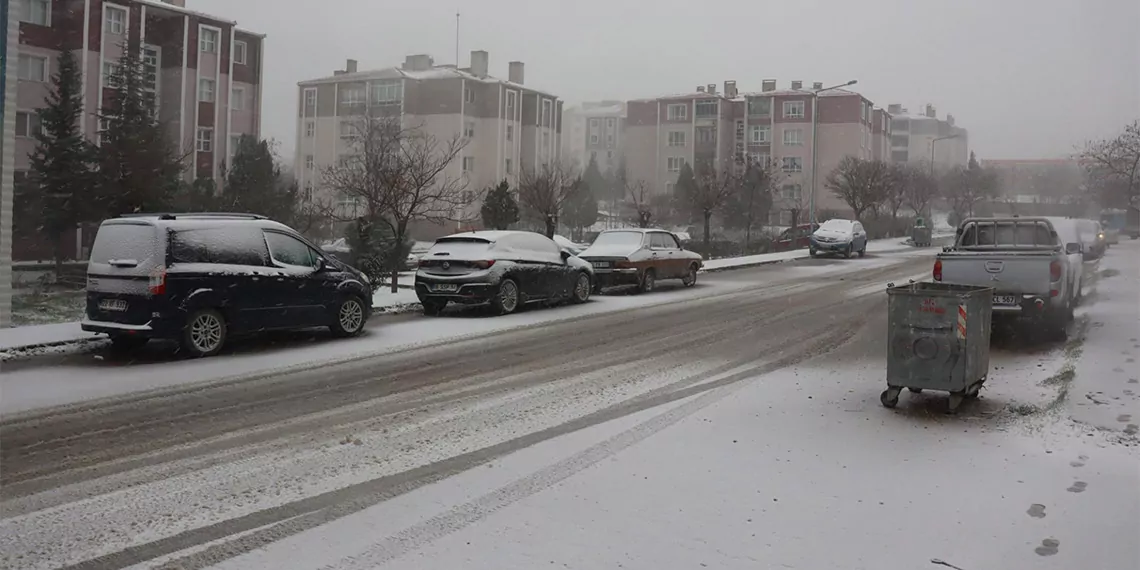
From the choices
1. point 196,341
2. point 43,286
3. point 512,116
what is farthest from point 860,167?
point 196,341

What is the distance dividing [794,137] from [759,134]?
371 centimetres

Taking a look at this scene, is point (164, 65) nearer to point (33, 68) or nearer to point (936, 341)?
point (33, 68)

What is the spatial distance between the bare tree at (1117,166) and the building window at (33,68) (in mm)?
40268

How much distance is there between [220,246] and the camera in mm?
11633

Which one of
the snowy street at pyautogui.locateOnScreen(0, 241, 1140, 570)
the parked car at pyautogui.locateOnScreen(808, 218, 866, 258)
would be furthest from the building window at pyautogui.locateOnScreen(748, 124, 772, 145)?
the snowy street at pyautogui.locateOnScreen(0, 241, 1140, 570)

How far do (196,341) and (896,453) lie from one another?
829cm

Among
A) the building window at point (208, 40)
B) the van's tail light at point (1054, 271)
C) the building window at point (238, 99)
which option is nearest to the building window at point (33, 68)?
the building window at point (208, 40)

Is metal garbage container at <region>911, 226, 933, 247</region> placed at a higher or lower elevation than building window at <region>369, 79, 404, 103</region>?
lower

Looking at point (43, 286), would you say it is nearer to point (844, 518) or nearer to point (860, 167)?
point (844, 518)

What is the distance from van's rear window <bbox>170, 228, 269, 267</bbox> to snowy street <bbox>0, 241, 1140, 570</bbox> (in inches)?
49.3

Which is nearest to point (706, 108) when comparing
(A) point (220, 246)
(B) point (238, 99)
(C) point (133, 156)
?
(B) point (238, 99)

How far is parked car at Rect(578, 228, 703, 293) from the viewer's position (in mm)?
20953

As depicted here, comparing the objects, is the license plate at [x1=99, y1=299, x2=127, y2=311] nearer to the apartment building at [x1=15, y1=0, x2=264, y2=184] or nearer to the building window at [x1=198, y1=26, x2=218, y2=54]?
the apartment building at [x1=15, y1=0, x2=264, y2=184]

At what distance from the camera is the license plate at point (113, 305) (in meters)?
11.0
